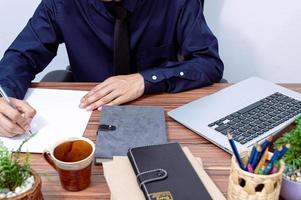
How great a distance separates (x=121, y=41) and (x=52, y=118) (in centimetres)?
43

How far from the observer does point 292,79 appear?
2.18 meters

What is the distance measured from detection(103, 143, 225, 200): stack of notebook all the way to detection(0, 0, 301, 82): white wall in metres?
1.32

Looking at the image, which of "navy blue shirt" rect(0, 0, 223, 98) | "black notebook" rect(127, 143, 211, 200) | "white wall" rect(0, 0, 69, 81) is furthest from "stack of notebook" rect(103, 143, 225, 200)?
"white wall" rect(0, 0, 69, 81)

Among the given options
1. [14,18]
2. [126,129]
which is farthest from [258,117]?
[14,18]

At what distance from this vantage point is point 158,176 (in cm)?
73

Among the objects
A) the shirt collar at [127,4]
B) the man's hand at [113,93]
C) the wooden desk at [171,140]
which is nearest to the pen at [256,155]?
Answer: the wooden desk at [171,140]

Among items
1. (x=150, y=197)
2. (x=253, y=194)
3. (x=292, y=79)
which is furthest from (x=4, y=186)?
(x=292, y=79)

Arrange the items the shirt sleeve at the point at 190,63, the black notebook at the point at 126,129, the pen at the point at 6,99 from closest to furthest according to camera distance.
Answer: the black notebook at the point at 126,129 → the pen at the point at 6,99 → the shirt sleeve at the point at 190,63

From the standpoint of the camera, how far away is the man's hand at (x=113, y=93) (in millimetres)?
1129

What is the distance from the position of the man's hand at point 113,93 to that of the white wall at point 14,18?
875 mm

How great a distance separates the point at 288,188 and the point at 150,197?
0.26 meters

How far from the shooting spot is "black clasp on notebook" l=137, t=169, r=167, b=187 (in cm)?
73

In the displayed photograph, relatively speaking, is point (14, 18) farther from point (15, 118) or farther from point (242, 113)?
point (242, 113)

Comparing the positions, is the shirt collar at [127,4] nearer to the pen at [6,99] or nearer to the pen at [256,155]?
the pen at [6,99]
